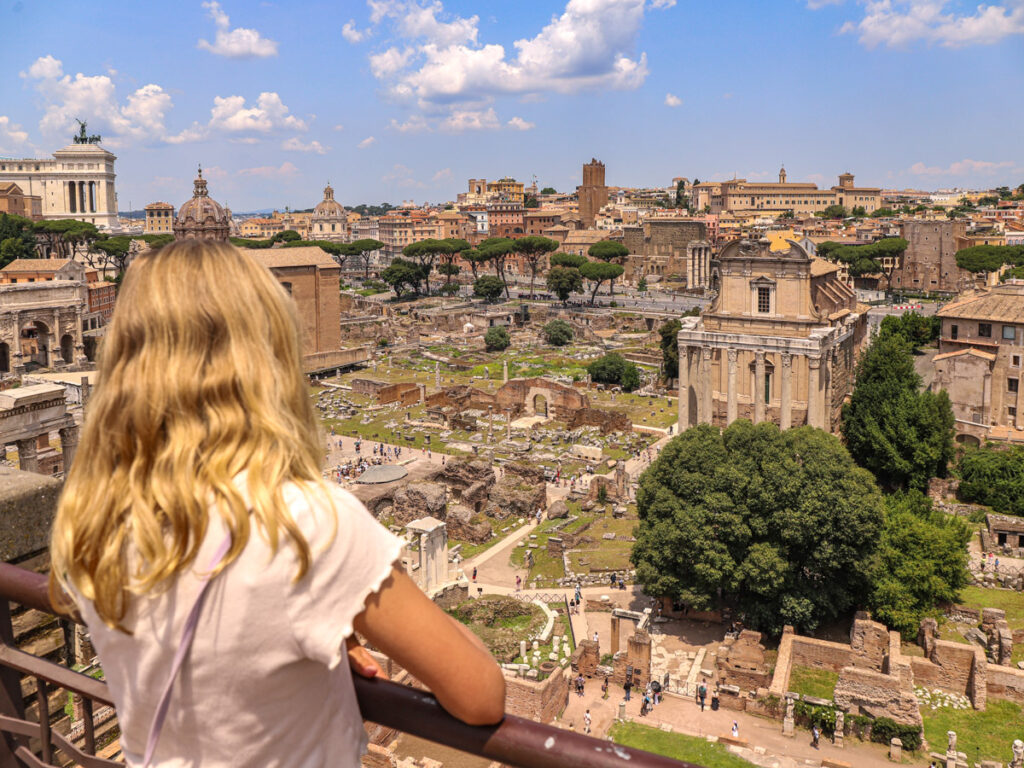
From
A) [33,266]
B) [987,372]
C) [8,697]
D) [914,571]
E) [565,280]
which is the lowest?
[914,571]

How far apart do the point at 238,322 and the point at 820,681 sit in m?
16.6

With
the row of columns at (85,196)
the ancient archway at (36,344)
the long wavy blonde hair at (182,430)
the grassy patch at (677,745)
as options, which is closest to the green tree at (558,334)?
the ancient archway at (36,344)

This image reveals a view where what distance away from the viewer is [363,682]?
209cm

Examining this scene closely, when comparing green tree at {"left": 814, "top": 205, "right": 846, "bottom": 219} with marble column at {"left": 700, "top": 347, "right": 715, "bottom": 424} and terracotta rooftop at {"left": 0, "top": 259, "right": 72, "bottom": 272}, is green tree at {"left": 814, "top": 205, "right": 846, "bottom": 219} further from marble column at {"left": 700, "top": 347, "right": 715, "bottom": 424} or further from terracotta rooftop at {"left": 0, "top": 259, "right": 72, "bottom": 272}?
marble column at {"left": 700, "top": 347, "right": 715, "bottom": 424}

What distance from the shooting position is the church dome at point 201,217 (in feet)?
133

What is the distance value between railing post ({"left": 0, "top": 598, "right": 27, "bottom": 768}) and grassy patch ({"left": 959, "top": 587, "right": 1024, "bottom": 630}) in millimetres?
19994

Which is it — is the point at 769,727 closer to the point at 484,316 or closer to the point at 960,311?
the point at 960,311

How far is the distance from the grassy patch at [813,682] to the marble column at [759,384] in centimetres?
1066

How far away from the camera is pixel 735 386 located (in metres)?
26.9

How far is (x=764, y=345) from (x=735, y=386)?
1.70 m

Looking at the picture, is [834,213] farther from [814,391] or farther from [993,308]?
[814,391]

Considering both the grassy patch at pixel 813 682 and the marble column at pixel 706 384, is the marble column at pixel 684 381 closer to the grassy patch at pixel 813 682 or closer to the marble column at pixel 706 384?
the marble column at pixel 706 384

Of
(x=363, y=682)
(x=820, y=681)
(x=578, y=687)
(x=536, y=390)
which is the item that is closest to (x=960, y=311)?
(x=536, y=390)

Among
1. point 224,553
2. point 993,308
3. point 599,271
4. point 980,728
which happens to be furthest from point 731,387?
point 599,271
